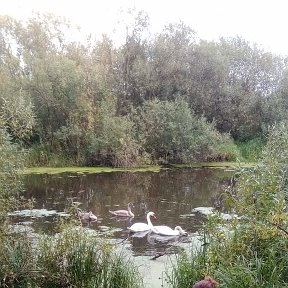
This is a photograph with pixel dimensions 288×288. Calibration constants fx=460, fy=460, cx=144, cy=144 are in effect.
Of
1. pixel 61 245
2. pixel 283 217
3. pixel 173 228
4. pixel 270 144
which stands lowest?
pixel 173 228

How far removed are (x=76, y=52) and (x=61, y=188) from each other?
13607 millimetres

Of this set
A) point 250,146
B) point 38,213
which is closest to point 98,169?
point 38,213

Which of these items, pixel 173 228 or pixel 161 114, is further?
pixel 161 114

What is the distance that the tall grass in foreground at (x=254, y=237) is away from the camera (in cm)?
488

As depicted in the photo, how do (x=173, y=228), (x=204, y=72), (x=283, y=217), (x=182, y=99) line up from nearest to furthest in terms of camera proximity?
(x=283, y=217) < (x=173, y=228) < (x=182, y=99) < (x=204, y=72)

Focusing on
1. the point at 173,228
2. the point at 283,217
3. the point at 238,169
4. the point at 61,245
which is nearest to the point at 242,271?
the point at 283,217

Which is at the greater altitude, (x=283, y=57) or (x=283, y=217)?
(x=283, y=57)

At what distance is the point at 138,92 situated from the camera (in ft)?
93.1

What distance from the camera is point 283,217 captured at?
451 centimetres

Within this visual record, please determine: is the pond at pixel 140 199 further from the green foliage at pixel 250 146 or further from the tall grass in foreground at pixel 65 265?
the green foliage at pixel 250 146

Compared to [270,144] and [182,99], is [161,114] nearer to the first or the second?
[182,99]

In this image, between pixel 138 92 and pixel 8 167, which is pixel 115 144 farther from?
pixel 8 167

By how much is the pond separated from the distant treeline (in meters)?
3.18

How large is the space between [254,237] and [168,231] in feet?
17.0
